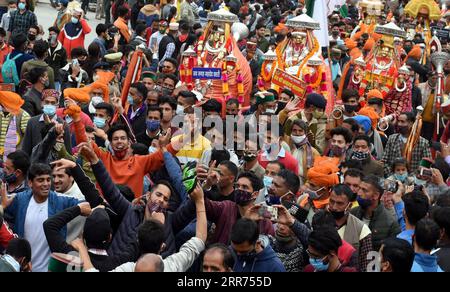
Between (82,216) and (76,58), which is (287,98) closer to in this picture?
(76,58)

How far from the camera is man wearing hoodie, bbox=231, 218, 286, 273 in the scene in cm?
703

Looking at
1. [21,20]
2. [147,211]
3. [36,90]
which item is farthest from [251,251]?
[21,20]

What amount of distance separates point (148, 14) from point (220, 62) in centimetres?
725

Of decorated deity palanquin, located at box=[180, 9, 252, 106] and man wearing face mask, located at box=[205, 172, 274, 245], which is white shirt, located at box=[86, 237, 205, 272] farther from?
decorated deity palanquin, located at box=[180, 9, 252, 106]

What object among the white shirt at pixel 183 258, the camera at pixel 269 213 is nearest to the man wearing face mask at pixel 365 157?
the camera at pixel 269 213

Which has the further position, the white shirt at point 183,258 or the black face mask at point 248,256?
the black face mask at point 248,256

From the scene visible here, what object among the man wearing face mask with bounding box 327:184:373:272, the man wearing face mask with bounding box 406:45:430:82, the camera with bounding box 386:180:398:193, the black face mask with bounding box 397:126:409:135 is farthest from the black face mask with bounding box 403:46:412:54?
the man wearing face mask with bounding box 327:184:373:272

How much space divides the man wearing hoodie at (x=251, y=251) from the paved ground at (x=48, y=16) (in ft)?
55.4

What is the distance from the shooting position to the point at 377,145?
39.0 ft

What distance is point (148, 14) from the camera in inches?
849

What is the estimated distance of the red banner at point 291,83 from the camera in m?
13.5

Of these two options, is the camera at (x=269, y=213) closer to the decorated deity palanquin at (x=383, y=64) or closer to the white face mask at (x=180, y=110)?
the white face mask at (x=180, y=110)
